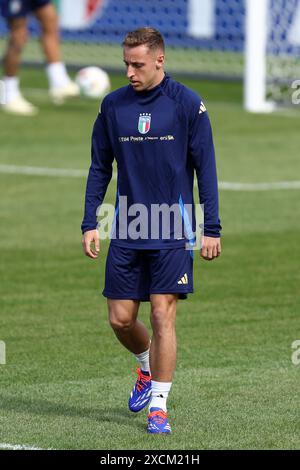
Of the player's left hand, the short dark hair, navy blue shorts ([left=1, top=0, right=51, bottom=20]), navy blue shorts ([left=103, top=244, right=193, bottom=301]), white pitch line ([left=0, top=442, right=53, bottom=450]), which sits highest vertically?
navy blue shorts ([left=1, top=0, right=51, bottom=20])

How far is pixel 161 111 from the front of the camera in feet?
25.2

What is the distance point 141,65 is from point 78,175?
9.28m

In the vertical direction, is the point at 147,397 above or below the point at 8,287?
below

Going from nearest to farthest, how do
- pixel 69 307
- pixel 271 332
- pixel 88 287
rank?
pixel 271 332, pixel 69 307, pixel 88 287

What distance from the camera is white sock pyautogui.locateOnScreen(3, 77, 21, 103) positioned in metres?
20.2

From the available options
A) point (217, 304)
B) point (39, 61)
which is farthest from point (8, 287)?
point (39, 61)

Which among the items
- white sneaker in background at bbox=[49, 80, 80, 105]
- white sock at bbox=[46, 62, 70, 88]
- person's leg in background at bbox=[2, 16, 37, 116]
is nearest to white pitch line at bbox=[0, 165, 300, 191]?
person's leg in background at bbox=[2, 16, 37, 116]

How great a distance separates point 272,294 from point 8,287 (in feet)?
6.95

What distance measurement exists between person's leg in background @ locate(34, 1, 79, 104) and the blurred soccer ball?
0.16 metres

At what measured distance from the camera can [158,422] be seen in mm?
7555

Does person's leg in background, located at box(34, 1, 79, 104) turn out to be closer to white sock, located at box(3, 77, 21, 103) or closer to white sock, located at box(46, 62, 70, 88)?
white sock, located at box(46, 62, 70, 88)

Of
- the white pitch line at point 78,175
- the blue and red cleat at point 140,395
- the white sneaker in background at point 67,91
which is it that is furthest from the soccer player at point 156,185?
the white sneaker in background at point 67,91
